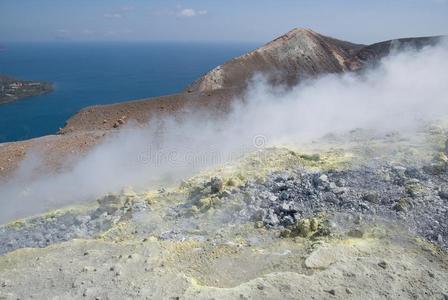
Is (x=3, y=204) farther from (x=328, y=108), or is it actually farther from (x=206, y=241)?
(x=328, y=108)

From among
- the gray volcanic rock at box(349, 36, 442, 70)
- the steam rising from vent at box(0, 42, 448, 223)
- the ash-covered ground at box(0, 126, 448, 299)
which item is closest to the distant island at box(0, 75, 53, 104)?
the steam rising from vent at box(0, 42, 448, 223)

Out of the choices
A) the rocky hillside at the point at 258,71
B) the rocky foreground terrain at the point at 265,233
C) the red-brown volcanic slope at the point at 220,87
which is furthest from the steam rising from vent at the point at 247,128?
the rocky hillside at the point at 258,71

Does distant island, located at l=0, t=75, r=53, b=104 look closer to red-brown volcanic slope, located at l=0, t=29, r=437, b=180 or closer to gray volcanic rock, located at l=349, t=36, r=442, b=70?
red-brown volcanic slope, located at l=0, t=29, r=437, b=180

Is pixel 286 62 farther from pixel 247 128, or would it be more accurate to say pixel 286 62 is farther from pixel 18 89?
pixel 18 89

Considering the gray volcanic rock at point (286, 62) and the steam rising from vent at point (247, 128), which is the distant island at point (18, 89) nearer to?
the gray volcanic rock at point (286, 62)

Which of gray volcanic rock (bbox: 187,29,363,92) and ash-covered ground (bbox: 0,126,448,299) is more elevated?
gray volcanic rock (bbox: 187,29,363,92)

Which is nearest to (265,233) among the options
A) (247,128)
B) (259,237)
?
(259,237)

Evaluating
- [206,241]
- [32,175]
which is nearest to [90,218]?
[206,241]
